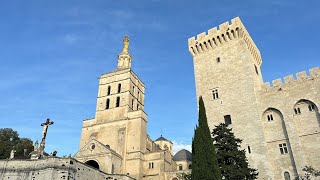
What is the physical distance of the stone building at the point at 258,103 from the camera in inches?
1045

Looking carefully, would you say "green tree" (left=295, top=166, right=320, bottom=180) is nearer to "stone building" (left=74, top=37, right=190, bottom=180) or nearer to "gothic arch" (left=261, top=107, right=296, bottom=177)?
"gothic arch" (left=261, top=107, right=296, bottom=177)

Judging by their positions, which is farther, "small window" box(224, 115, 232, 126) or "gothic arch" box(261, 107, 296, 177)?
"small window" box(224, 115, 232, 126)

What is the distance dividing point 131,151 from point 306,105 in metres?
23.3

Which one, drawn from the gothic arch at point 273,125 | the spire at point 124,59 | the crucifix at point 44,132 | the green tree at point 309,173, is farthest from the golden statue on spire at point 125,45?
the green tree at point 309,173

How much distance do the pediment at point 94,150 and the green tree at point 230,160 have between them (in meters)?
17.7

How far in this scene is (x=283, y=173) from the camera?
26.3 meters

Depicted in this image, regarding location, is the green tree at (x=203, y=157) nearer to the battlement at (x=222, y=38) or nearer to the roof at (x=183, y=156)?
the battlement at (x=222, y=38)

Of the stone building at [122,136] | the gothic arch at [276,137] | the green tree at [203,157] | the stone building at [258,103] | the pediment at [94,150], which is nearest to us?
the green tree at [203,157]

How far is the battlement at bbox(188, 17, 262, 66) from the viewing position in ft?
108

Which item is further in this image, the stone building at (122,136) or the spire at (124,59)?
the spire at (124,59)

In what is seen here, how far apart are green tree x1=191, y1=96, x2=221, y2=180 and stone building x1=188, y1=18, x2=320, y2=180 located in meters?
8.83

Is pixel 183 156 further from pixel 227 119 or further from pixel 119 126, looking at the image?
pixel 227 119

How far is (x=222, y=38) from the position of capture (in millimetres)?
33844

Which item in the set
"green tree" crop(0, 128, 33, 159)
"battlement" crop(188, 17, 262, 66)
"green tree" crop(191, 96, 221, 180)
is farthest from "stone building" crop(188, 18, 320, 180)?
"green tree" crop(0, 128, 33, 159)
